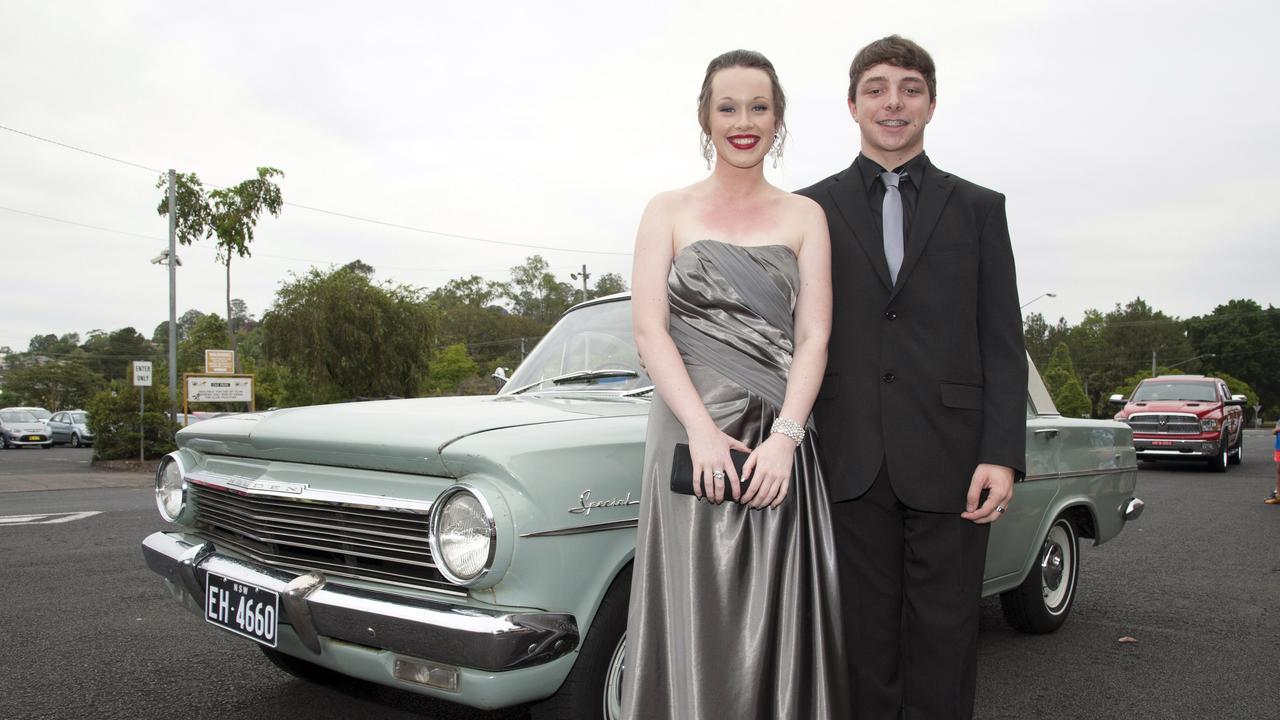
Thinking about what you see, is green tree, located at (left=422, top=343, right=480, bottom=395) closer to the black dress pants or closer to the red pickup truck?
the red pickup truck

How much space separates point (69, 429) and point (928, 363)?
34.9m

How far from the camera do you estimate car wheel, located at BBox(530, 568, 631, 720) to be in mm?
2307

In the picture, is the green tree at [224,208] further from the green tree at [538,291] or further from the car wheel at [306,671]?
the green tree at [538,291]

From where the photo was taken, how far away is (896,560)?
213 centimetres

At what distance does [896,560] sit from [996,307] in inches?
25.8

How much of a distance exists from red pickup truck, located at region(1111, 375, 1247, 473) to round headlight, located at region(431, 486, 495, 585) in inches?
534

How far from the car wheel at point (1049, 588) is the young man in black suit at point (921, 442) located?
2320 mm

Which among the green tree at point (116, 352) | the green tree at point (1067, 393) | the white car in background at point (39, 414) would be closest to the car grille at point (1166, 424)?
the green tree at point (1067, 393)

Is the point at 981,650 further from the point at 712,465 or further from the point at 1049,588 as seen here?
the point at 712,465

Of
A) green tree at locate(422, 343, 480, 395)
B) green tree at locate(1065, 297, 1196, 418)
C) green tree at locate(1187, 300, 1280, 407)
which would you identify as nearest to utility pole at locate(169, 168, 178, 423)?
green tree at locate(422, 343, 480, 395)

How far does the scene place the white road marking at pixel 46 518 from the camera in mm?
8250

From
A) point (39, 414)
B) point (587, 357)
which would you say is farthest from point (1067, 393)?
point (587, 357)

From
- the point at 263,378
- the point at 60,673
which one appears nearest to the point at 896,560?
the point at 60,673

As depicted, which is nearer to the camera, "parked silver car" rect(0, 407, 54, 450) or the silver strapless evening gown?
the silver strapless evening gown
